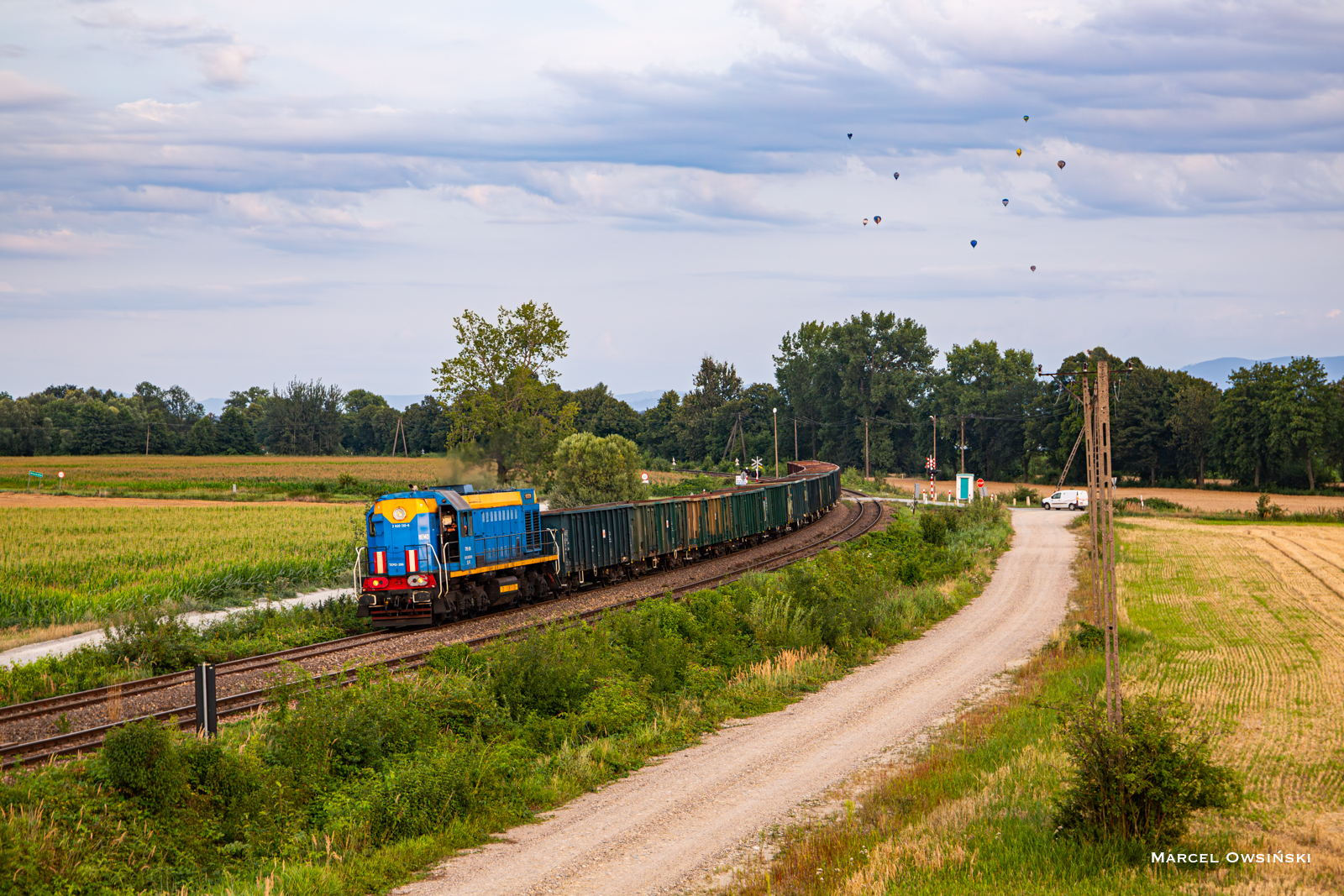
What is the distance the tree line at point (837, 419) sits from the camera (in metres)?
84.2

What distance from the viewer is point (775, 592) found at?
2653 cm

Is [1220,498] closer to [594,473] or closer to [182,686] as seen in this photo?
[594,473]

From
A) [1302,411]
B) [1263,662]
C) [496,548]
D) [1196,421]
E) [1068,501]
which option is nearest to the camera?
[1263,662]

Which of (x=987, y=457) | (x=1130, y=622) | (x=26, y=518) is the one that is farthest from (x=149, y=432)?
(x=1130, y=622)

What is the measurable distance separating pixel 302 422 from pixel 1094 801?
7050 inches

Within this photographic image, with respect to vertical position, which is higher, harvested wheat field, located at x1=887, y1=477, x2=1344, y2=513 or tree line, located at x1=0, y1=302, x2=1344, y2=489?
tree line, located at x1=0, y1=302, x2=1344, y2=489

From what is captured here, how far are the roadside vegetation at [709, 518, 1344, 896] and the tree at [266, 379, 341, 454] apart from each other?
16873cm

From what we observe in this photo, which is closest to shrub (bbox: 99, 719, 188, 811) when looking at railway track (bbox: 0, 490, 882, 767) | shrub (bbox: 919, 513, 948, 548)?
railway track (bbox: 0, 490, 882, 767)

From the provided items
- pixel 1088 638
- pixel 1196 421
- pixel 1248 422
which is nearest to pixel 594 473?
pixel 1088 638

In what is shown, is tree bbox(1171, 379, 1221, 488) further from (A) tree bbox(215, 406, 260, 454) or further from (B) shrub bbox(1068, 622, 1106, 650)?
(A) tree bbox(215, 406, 260, 454)

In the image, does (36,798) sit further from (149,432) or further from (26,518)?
(149,432)

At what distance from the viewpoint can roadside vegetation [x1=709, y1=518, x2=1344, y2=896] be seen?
10078 millimetres

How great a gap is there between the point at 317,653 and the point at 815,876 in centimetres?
1647

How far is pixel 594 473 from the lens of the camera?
72.1 metres
